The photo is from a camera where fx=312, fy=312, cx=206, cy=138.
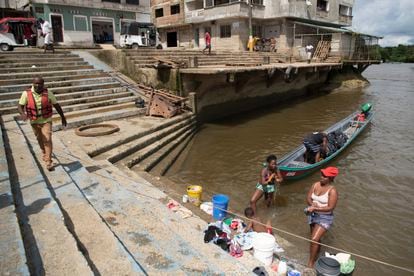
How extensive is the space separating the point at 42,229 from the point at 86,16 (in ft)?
97.1

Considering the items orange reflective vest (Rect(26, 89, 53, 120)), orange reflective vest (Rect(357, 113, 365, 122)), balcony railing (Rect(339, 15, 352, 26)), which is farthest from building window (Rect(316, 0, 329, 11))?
orange reflective vest (Rect(26, 89, 53, 120))

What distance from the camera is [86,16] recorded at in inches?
1153

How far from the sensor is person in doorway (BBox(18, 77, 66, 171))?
600cm

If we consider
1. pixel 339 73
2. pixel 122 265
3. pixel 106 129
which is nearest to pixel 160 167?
pixel 106 129

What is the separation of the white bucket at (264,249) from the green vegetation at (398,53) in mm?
107844

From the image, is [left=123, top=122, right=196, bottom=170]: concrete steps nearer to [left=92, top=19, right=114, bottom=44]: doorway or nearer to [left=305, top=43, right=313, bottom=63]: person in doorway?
[left=305, top=43, right=313, bottom=63]: person in doorway

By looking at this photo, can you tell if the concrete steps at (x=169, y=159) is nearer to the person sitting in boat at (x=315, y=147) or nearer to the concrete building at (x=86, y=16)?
the person sitting in boat at (x=315, y=147)

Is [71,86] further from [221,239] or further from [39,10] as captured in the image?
[39,10]

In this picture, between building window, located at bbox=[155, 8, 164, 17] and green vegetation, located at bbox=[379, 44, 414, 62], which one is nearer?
building window, located at bbox=[155, 8, 164, 17]

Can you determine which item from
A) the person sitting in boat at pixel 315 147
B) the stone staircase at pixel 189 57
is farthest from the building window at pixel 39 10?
the person sitting in boat at pixel 315 147

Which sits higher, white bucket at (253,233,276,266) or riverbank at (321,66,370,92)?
riverbank at (321,66,370,92)

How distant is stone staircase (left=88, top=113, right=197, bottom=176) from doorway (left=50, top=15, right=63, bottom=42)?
20.7 m

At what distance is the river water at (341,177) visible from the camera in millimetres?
6312

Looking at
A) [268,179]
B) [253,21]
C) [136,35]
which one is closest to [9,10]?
[136,35]
